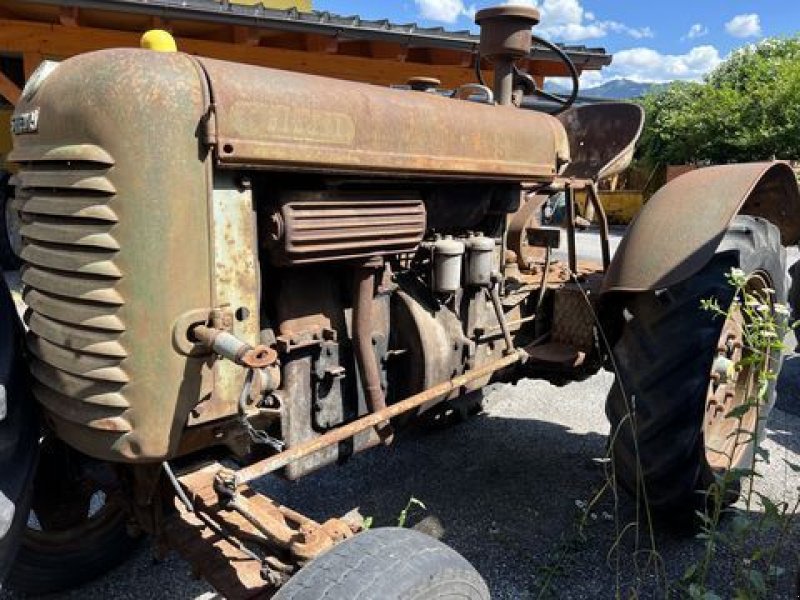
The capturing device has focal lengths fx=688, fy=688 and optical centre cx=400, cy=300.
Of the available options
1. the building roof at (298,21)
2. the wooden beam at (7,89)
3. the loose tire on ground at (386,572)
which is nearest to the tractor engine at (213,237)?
the loose tire on ground at (386,572)

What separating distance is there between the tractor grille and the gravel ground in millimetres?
1074

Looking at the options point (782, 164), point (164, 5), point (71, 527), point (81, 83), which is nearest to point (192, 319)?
point (81, 83)

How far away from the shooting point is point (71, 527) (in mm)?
2264

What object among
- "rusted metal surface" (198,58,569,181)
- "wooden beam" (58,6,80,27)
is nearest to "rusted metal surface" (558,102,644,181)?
"rusted metal surface" (198,58,569,181)

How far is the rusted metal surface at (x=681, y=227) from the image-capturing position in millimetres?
2346

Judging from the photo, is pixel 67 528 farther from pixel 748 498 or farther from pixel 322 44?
pixel 322 44

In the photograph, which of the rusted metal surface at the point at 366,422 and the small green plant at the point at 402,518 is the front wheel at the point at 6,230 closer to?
the small green plant at the point at 402,518

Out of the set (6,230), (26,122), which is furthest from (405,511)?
(6,230)

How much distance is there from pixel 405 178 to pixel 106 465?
1266mm

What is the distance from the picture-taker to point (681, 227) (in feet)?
7.95

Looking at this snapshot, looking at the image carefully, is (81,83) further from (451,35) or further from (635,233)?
(451,35)

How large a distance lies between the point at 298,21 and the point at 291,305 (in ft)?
16.2

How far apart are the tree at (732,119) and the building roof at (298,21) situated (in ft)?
35.2

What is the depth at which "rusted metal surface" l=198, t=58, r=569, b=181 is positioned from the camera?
157cm
